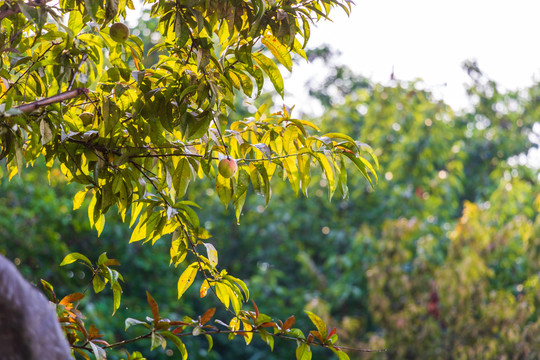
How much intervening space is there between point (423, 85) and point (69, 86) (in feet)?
19.2

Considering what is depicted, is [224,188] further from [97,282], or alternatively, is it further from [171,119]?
[97,282]

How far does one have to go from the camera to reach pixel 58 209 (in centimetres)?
498

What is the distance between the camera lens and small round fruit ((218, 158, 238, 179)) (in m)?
1.15

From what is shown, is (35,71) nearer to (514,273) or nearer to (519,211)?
(514,273)

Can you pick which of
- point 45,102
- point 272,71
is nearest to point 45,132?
point 45,102

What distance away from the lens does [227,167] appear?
116 cm

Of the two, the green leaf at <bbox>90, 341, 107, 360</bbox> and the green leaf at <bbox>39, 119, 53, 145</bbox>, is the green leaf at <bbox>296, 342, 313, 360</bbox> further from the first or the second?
the green leaf at <bbox>39, 119, 53, 145</bbox>

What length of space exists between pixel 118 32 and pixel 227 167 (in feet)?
1.13

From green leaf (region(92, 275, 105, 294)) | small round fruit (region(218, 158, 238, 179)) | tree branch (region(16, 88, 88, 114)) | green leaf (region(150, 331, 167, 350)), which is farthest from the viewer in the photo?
green leaf (region(92, 275, 105, 294))

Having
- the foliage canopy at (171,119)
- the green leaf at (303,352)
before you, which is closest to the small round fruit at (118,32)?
the foliage canopy at (171,119)

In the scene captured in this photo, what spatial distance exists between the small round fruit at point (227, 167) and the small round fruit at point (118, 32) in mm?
317

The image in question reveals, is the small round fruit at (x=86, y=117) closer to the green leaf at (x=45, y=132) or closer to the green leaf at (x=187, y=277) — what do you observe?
the green leaf at (x=45, y=132)

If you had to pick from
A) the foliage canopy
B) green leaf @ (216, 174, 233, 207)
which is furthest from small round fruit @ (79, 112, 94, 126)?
green leaf @ (216, 174, 233, 207)

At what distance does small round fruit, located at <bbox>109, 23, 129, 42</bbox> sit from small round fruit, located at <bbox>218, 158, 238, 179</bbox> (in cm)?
32
